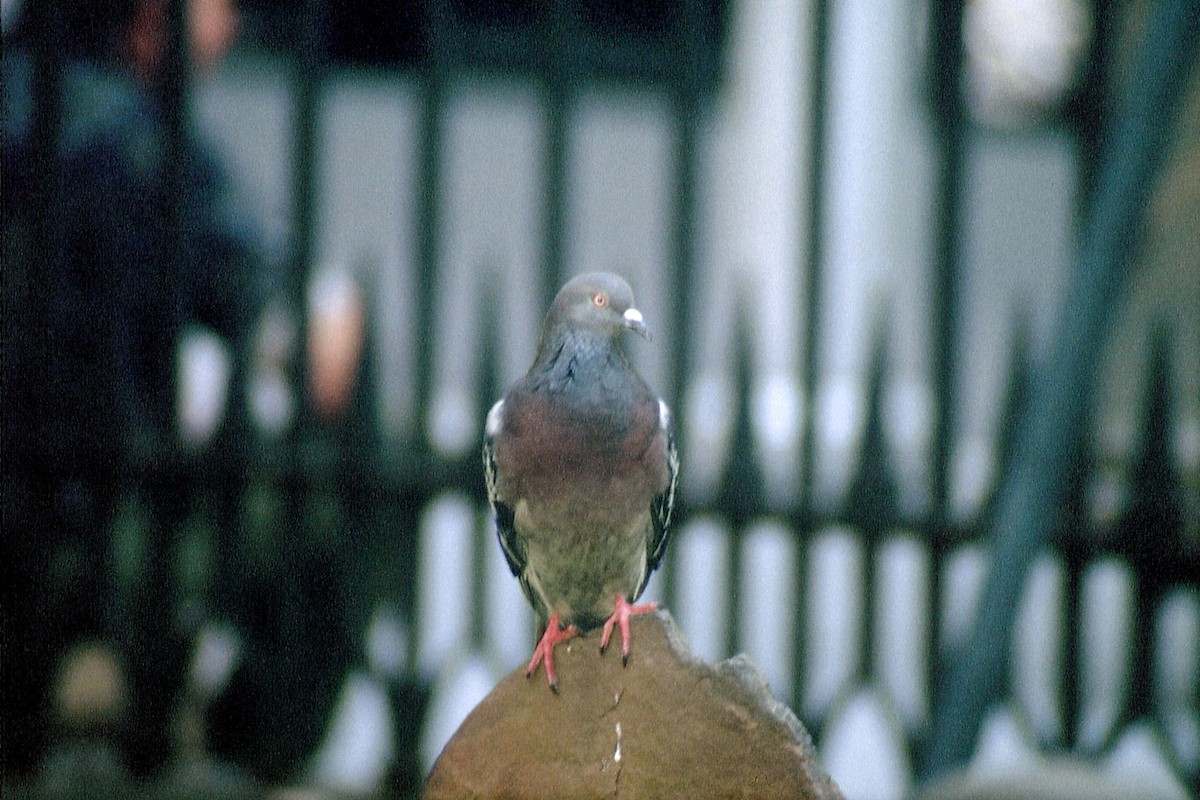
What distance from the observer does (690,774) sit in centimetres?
135

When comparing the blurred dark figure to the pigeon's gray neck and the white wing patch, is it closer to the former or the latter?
the white wing patch

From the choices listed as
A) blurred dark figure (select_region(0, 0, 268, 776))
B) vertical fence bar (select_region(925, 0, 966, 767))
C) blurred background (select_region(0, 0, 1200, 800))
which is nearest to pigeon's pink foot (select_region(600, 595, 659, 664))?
blurred background (select_region(0, 0, 1200, 800))

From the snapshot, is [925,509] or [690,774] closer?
[690,774]

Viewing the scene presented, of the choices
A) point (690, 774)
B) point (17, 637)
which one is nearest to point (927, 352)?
point (690, 774)

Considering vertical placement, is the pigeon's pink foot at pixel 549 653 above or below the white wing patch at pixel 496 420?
below

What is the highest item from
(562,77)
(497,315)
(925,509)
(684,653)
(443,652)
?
(562,77)

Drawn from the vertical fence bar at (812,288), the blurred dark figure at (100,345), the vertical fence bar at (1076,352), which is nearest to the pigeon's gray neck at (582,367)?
the vertical fence bar at (1076,352)

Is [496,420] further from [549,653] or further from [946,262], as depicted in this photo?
[946,262]

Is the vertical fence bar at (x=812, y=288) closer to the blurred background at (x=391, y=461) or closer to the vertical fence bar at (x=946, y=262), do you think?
the blurred background at (x=391, y=461)

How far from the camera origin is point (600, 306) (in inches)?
53.0

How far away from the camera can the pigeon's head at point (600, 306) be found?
134 cm

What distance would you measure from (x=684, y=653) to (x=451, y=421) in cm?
247

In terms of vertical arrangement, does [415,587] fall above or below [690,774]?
below

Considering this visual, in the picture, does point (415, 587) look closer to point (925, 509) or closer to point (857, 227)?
point (925, 509)
